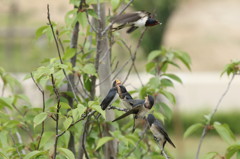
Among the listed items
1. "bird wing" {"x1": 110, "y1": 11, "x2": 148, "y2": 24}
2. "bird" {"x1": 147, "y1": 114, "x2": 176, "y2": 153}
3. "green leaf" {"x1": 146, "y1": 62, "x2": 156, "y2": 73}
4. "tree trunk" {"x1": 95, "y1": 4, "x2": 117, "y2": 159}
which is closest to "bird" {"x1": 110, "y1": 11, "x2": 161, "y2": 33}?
"bird wing" {"x1": 110, "y1": 11, "x2": 148, "y2": 24}

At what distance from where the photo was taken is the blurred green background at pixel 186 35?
1366 centimetres

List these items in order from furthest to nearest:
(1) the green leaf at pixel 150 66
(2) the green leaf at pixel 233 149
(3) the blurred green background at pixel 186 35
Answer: (3) the blurred green background at pixel 186 35 → (1) the green leaf at pixel 150 66 → (2) the green leaf at pixel 233 149

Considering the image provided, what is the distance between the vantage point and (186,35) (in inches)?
1034

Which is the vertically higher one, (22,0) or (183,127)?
(22,0)

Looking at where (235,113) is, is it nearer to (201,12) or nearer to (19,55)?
(19,55)

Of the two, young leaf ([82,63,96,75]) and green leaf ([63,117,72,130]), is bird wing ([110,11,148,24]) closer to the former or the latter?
young leaf ([82,63,96,75])

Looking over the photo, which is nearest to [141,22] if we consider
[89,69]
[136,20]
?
[136,20]

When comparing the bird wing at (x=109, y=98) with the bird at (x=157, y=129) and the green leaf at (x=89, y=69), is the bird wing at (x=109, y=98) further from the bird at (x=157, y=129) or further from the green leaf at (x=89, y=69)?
the green leaf at (x=89, y=69)

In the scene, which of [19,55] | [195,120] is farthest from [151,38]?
[19,55]

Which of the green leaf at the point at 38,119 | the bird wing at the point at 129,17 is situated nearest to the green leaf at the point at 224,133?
the bird wing at the point at 129,17

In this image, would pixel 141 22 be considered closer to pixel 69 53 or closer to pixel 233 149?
pixel 69 53

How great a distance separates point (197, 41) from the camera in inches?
1002

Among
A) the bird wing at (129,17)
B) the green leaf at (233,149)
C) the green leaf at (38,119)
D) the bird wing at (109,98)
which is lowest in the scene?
the green leaf at (233,149)

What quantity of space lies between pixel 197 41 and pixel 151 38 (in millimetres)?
11741
